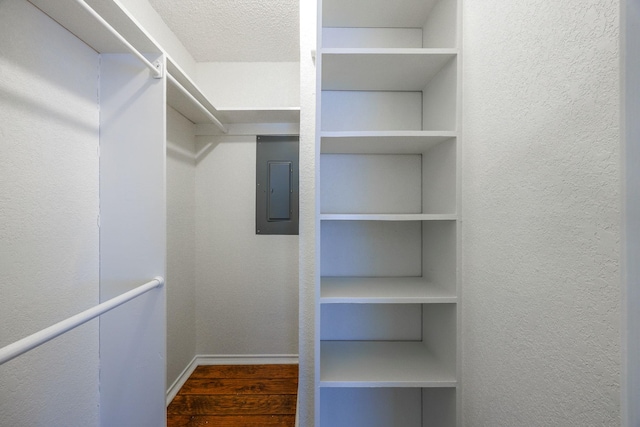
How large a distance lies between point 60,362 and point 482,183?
1697 millimetres

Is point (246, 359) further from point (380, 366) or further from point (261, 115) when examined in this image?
point (261, 115)

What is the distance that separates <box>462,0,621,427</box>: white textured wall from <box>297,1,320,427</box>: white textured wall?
2.24 ft

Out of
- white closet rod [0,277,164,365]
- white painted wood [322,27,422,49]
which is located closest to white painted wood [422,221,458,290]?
white painted wood [322,27,422,49]

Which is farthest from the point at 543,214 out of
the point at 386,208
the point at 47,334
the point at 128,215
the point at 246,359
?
the point at 246,359

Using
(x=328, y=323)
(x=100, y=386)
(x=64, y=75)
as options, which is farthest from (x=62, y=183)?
(x=328, y=323)

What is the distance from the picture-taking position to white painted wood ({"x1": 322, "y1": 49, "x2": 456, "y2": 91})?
3.36ft

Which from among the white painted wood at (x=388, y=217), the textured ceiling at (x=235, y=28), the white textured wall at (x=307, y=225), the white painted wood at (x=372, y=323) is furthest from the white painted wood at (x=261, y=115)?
the white painted wood at (x=372, y=323)

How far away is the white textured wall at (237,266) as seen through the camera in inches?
94.0

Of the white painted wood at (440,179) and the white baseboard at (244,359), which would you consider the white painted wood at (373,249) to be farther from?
the white baseboard at (244,359)

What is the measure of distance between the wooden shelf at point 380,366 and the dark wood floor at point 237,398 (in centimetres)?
94

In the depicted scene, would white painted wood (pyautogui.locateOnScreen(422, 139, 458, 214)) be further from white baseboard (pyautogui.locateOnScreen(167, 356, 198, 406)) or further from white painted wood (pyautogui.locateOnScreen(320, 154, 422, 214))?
white baseboard (pyautogui.locateOnScreen(167, 356, 198, 406))

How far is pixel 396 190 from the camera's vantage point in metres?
1.36

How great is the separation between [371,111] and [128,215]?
1.25 meters

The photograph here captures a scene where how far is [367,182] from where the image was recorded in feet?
4.46
